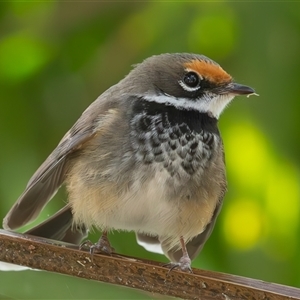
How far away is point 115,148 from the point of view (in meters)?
3.65

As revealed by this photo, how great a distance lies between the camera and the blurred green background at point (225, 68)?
409 centimetres

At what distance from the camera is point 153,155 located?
3561 millimetres

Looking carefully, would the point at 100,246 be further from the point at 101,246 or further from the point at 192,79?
the point at 192,79

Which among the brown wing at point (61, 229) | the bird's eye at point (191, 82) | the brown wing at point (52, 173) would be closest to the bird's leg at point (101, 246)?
the brown wing at point (61, 229)

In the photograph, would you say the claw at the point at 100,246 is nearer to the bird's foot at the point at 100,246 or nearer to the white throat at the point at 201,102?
the bird's foot at the point at 100,246

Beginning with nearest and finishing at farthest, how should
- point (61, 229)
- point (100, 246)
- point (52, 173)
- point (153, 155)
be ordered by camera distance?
1. point (153, 155)
2. point (100, 246)
3. point (52, 173)
4. point (61, 229)

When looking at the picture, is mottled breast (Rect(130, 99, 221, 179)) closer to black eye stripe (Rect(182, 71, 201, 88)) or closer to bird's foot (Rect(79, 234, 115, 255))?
black eye stripe (Rect(182, 71, 201, 88))

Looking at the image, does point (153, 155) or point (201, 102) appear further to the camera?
point (201, 102)

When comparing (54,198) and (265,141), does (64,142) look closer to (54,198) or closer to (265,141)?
(54,198)

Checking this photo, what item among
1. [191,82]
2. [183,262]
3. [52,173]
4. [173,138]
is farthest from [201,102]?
[52,173]

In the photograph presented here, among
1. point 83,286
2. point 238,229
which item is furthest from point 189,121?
point 83,286

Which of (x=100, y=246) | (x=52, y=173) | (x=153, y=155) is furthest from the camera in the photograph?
(x=52, y=173)

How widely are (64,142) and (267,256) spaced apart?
1.19 meters

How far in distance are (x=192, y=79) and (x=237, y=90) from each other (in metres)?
0.22
